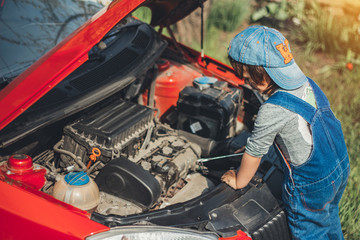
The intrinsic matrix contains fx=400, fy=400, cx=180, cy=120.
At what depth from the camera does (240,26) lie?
6.86 metres

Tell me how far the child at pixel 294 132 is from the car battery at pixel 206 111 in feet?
3.03

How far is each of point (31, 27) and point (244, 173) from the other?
5.37 feet

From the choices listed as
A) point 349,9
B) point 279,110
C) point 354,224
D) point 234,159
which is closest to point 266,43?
point 279,110

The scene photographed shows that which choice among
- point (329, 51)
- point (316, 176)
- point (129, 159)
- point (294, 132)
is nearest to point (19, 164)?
point (129, 159)

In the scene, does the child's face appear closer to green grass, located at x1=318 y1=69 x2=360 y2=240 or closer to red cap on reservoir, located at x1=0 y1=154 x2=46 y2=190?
red cap on reservoir, located at x1=0 y1=154 x2=46 y2=190

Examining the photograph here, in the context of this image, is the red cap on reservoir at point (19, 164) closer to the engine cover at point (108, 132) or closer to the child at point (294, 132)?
the engine cover at point (108, 132)

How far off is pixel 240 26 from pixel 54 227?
578cm

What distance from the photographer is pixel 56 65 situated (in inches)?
72.2

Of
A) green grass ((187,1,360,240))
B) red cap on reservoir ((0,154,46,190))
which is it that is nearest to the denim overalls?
red cap on reservoir ((0,154,46,190))

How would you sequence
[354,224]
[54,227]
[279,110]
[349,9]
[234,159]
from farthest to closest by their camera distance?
[349,9]
[354,224]
[234,159]
[279,110]
[54,227]

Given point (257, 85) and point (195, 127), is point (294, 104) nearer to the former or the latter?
point (257, 85)

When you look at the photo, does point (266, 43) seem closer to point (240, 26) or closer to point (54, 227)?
point (54, 227)

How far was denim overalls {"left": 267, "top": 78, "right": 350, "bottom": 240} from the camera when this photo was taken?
1863mm

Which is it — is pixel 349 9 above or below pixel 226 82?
below
